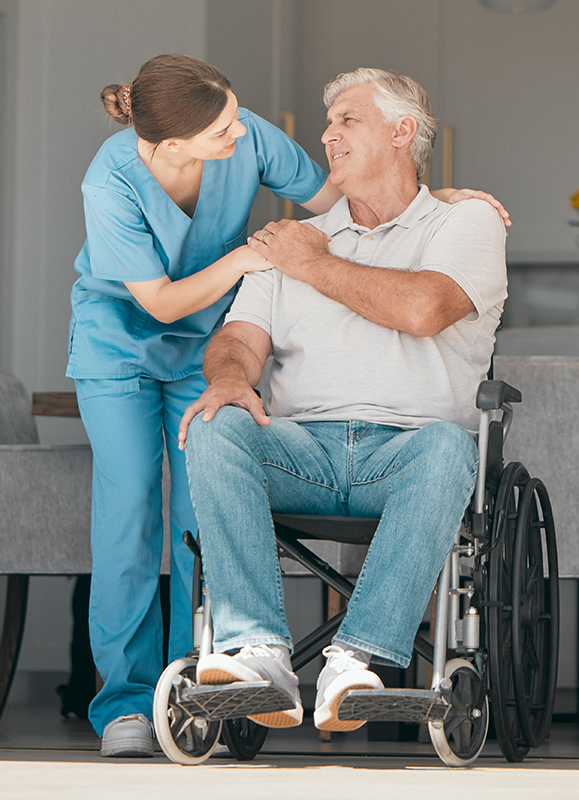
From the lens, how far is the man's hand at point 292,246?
67.3 inches

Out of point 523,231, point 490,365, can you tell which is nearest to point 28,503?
point 490,365

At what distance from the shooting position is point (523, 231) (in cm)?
495

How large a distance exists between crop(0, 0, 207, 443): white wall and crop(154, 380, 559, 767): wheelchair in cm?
285

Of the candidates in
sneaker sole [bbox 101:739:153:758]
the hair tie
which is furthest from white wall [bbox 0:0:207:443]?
sneaker sole [bbox 101:739:153:758]

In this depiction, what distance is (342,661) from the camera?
1312 mm

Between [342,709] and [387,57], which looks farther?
[387,57]

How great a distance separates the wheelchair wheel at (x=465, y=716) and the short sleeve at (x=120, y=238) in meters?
0.86

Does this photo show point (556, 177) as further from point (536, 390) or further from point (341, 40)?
point (536, 390)

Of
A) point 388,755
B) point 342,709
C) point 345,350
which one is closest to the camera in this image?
point 342,709

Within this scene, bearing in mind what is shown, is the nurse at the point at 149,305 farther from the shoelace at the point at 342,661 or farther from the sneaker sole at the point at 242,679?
the shoelace at the point at 342,661

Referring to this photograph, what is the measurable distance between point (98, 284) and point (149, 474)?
0.37 m

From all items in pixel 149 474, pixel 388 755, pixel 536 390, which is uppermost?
pixel 536 390

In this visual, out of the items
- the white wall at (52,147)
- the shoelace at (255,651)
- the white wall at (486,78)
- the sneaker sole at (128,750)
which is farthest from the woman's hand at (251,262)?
the white wall at (486,78)

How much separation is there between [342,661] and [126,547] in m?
0.63
